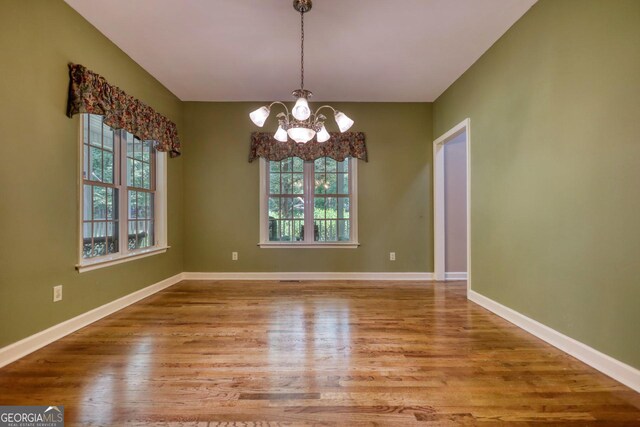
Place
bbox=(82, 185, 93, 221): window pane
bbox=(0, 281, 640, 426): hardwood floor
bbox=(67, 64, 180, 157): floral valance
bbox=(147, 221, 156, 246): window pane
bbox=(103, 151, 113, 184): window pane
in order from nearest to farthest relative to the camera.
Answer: bbox=(0, 281, 640, 426): hardwood floor
bbox=(67, 64, 180, 157): floral valance
bbox=(82, 185, 93, 221): window pane
bbox=(103, 151, 113, 184): window pane
bbox=(147, 221, 156, 246): window pane

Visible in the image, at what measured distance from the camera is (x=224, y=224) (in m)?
4.56

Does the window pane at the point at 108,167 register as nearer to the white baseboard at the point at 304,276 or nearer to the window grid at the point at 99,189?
the window grid at the point at 99,189

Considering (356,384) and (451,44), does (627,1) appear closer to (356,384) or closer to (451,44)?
(451,44)

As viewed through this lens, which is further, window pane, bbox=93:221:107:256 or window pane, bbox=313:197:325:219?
window pane, bbox=313:197:325:219

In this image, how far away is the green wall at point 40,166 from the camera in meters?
2.00

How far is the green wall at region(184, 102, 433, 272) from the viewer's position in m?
4.55

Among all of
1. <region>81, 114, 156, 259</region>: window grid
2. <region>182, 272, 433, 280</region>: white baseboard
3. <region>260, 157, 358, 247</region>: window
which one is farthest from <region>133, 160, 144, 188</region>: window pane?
<region>260, 157, 358, 247</region>: window

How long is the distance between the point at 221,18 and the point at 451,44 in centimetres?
227

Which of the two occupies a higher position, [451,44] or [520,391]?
[451,44]

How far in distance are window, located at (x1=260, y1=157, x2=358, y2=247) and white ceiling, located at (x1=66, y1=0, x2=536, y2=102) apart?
1179 mm

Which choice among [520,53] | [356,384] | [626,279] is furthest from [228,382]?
[520,53]

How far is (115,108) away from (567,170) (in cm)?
400

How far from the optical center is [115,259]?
10.0 feet

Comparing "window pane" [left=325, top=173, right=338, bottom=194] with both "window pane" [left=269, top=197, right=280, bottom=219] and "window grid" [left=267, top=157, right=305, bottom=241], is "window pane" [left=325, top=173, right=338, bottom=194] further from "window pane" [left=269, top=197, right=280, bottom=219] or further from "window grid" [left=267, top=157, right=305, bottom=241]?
"window pane" [left=269, top=197, right=280, bottom=219]
